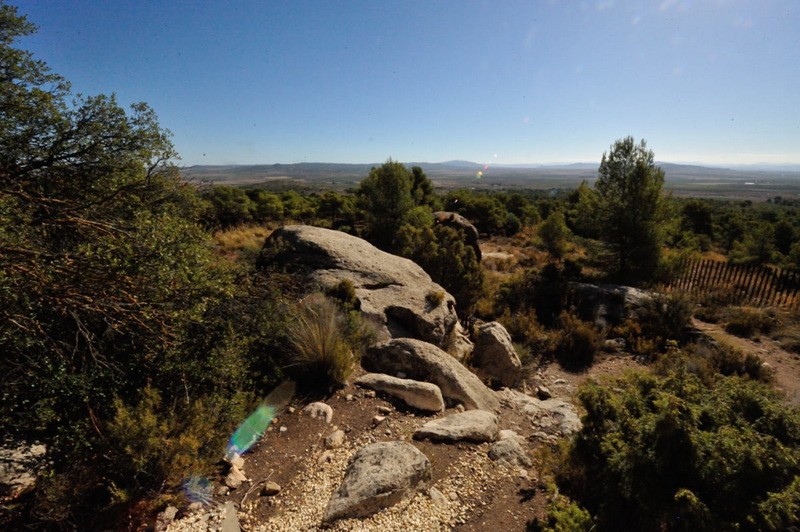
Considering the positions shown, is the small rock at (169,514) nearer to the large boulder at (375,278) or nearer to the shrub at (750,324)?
the large boulder at (375,278)

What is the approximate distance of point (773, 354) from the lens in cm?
862

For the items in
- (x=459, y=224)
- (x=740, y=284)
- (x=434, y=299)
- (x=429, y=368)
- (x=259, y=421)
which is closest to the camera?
(x=259, y=421)

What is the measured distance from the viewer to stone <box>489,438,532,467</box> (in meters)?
3.94

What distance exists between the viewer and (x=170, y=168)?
704 cm

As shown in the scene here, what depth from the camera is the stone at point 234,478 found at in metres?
3.19

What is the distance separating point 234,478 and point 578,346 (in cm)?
817

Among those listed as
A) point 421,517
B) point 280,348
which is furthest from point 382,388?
point 421,517

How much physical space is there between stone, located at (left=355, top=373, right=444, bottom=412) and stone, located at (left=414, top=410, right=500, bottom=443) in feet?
0.95

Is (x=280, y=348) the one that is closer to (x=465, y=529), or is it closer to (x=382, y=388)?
(x=382, y=388)

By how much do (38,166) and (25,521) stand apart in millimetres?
4321

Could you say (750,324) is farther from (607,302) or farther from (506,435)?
(506,435)

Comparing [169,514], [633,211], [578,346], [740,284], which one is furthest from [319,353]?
[740,284]

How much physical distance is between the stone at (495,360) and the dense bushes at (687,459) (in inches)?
137

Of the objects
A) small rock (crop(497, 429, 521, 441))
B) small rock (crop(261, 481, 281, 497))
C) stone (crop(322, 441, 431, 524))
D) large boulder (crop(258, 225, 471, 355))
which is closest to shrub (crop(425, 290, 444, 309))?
large boulder (crop(258, 225, 471, 355))
